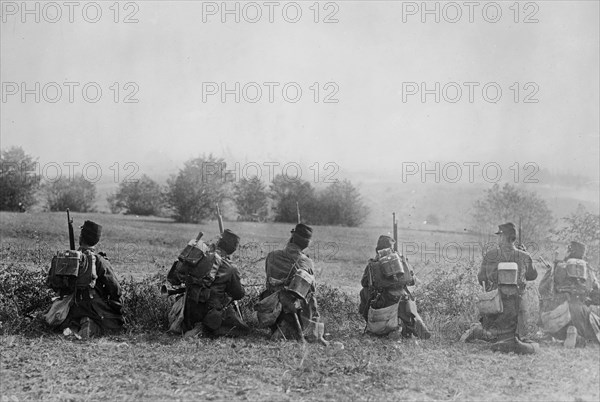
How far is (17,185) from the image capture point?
156 feet

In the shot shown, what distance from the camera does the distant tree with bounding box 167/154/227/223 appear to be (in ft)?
140

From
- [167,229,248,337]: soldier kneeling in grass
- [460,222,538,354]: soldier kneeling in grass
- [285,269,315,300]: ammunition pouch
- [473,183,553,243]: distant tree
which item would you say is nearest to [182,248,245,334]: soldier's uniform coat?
[167,229,248,337]: soldier kneeling in grass

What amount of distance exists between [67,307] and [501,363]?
20.7 feet

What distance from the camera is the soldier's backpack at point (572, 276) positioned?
9.46 meters

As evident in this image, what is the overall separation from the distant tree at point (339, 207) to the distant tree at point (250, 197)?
638 centimetres

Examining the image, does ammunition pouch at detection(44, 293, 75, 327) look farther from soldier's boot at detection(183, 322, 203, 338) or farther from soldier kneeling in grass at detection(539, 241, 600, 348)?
soldier kneeling in grass at detection(539, 241, 600, 348)

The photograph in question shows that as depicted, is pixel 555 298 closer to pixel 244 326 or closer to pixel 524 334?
pixel 524 334

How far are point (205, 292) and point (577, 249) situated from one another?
6054mm

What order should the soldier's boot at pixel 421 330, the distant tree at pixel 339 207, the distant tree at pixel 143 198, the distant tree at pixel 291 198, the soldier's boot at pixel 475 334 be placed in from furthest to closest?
the distant tree at pixel 143 198 < the distant tree at pixel 339 207 < the distant tree at pixel 291 198 < the soldier's boot at pixel 421 330 < the soldier's boot at pixel 475 334

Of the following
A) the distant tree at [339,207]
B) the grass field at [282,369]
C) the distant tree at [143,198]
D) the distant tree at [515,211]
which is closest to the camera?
the grass field at [282,369]

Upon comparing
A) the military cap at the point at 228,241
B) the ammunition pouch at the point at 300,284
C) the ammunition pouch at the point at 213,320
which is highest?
the military cap at the point at 228,241

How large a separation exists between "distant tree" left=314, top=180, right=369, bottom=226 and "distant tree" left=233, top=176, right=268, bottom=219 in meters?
6.38

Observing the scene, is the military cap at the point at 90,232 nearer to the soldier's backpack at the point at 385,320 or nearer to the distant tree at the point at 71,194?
the soldier's backpack at the point at 385,320

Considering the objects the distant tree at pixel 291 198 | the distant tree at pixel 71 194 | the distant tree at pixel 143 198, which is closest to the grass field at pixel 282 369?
the distant tree at pixel 291 198
